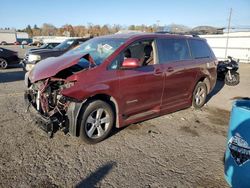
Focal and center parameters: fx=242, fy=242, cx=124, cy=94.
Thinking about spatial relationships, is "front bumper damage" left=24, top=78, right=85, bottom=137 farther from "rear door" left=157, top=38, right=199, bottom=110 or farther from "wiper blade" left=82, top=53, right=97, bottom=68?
"rear door" left=157, top=38, right=199, bottom=110

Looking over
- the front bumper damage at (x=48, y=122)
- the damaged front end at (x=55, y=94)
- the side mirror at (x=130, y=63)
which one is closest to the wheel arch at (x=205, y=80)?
the side mirror at (x=130, y=63)

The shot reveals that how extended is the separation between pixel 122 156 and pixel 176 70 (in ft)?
8.07

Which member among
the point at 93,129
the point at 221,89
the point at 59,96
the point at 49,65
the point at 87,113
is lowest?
the point at 221,89

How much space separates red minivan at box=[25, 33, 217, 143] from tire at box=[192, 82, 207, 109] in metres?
0.75

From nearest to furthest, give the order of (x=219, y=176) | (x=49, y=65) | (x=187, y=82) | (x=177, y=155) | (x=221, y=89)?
(x=219, y=176) → (x=177, y=155) → (x=49, y=65) → (x=187, y=82) → (x=221, y=89)

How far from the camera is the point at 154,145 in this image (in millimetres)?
4277

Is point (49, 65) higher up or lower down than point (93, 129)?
higher up

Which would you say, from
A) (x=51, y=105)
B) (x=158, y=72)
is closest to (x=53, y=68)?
(x=51, y=105)

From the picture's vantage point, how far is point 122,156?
3848mm

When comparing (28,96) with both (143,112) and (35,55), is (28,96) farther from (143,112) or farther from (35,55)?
(35,55)

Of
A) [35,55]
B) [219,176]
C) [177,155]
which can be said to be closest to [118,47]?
[177,155]

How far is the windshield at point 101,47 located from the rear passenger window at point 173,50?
0.97 meters

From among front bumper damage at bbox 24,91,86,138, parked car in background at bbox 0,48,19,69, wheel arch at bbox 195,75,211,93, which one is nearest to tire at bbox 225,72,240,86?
wheel arch at bbox 195,75,211,93

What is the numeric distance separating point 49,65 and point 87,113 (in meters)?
1.13
